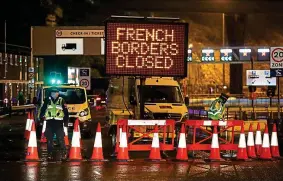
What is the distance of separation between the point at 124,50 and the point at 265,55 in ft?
113

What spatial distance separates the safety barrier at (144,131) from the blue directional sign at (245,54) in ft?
105

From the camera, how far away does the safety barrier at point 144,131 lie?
1561 centimetres

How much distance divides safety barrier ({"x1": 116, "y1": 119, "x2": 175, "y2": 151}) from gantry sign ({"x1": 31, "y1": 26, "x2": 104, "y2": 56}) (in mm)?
19988

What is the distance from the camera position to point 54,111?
15812mm

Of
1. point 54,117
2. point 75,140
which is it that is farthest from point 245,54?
point 75,140

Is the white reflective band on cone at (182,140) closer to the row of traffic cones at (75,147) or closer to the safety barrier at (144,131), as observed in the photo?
the safety barrier at (144,131)

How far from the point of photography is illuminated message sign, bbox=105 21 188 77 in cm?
1598

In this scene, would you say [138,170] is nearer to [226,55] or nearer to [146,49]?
[146,49]

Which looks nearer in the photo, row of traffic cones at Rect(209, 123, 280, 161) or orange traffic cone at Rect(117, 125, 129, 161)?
orange traffic cone at Rect(117, 125, 129, 161)

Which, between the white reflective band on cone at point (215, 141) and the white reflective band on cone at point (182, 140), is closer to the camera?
the white reflective band on cone at point (182, 140)

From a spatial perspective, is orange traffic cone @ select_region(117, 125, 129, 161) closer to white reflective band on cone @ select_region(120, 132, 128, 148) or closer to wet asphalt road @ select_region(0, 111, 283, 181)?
white reflective band on cone @ select_region(120, 132, 128, 148)

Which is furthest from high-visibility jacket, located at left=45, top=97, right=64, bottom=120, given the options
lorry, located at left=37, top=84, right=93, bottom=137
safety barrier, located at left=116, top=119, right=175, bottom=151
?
lorry, located at left=37, top=84, right=93, bottom=137

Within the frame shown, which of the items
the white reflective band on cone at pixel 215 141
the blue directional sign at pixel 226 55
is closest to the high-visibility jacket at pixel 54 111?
the white reflective band on cone at pixel 215 141

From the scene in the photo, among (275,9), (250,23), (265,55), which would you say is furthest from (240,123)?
(250,23)
